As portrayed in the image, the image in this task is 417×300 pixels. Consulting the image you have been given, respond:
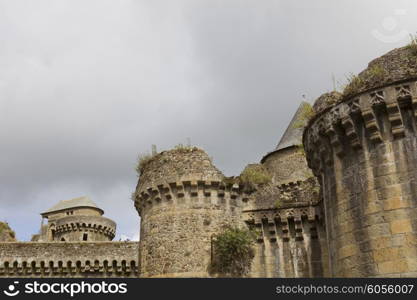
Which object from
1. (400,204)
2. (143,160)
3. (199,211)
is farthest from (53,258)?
(400,204)

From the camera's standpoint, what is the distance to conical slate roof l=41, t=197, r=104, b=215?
48406 mm

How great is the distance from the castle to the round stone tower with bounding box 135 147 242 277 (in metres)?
0.03

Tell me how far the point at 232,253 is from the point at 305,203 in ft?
9.54

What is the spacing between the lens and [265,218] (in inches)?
636

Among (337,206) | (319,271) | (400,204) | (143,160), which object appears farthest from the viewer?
(143,160)

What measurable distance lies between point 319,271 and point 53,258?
11.9m

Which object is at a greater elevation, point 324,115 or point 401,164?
point 324,115

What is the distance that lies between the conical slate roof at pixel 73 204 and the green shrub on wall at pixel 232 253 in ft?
114

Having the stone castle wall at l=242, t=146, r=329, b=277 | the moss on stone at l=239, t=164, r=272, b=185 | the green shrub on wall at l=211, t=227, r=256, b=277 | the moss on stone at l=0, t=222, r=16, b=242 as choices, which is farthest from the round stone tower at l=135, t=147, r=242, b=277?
the moss on stone at l=0, t=222, r=16, b=242

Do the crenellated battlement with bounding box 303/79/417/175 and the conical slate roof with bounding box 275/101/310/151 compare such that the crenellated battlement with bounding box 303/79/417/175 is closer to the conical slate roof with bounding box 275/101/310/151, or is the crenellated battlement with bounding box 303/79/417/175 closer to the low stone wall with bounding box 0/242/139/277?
the low stone wall with bounding box 0/242/139/277

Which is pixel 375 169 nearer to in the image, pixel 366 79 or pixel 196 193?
pixel 366 79

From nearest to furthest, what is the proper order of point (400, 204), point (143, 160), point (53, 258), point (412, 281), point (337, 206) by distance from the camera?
point (412, 281) → point (400, 204) → point (337, 206) → point (143, 160) → point (53, 258)

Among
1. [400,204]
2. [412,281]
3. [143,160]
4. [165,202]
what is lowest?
[412,281]

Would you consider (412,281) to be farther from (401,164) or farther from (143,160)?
(143,160)
